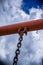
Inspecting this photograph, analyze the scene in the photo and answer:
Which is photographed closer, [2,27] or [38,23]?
[38,23]

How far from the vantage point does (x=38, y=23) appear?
427 cm

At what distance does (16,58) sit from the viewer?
3.49 metres

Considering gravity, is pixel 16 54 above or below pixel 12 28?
below

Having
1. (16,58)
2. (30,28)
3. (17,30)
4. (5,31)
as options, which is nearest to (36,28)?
(30,28)

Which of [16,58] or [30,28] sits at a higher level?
[30,28]

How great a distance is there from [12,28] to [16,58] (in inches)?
49.9

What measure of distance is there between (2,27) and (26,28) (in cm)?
76

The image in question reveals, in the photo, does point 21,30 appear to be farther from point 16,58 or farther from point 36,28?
point 16,58

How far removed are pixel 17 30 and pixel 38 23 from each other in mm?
615

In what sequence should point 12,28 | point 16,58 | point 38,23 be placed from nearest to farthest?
point 16,58, point 38,23, point 12,28

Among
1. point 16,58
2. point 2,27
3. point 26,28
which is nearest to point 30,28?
point 26,28

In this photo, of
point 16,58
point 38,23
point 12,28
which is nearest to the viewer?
point 16,58

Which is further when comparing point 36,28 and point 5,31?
point 5,31

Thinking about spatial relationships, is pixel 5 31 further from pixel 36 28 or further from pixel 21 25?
pixel 36 28
